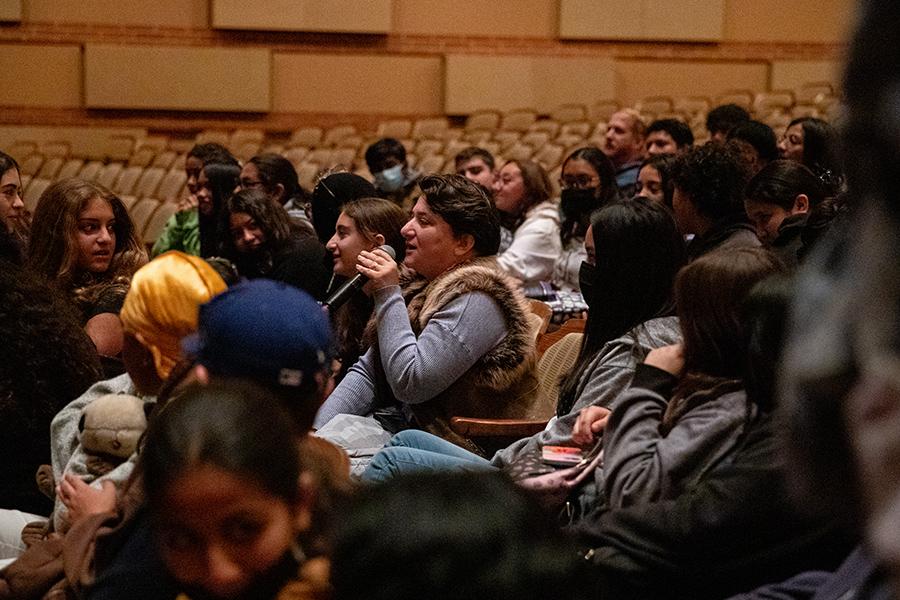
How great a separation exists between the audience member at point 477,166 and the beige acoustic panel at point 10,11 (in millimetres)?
7108

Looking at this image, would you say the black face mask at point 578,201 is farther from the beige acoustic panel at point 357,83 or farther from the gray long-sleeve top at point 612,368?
the beige acoustic panel at point 357,83

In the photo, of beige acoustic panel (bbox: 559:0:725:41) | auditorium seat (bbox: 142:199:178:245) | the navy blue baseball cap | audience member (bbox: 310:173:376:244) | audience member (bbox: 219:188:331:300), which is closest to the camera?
the navy blue baseball cap

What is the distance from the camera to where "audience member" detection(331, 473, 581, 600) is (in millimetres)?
851

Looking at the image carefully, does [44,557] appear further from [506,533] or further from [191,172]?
[191,172]

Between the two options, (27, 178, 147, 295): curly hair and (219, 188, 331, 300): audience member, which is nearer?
(27, 178, 147, 295): curly hair

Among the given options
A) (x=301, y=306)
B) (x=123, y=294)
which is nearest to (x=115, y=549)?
(x=301, y=306)

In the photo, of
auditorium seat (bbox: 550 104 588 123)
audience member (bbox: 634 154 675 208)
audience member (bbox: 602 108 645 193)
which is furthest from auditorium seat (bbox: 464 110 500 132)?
audience member (bbox: 634 154 675 208)

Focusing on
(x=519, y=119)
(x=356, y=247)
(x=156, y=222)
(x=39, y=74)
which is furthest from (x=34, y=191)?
(x=356, y=247)

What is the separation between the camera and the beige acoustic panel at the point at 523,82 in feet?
40.8

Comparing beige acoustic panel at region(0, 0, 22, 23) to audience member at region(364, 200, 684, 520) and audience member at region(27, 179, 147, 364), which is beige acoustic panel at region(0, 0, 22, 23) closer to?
audience member at region(27, 179, 147, 364)

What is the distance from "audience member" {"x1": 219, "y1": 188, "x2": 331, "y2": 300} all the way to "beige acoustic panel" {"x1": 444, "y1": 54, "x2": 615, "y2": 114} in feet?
26.4

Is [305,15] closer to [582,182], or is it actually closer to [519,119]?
[519,119]

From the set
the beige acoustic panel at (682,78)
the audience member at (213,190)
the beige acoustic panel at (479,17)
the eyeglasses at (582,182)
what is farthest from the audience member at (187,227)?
the beige acoustic panel at (682,78)

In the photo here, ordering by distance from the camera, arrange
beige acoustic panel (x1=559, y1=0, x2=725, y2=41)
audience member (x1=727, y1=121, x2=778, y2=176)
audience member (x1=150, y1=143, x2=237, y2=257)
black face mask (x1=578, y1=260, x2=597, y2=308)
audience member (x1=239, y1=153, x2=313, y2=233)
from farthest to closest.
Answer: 1. beige acoustic panel (x1=559, y1=0, x2=725, y2=41)
2. audience member (x1=150, y1=143, x2=237, y2=257)
3. audience member (x1=239, y1=153, x2=313, y2=233)
4. audience member (x1=727, y1=121, x2=778, y2=176)
5. black face mask (x1=578, y1=260, x2=597, y2=308)
